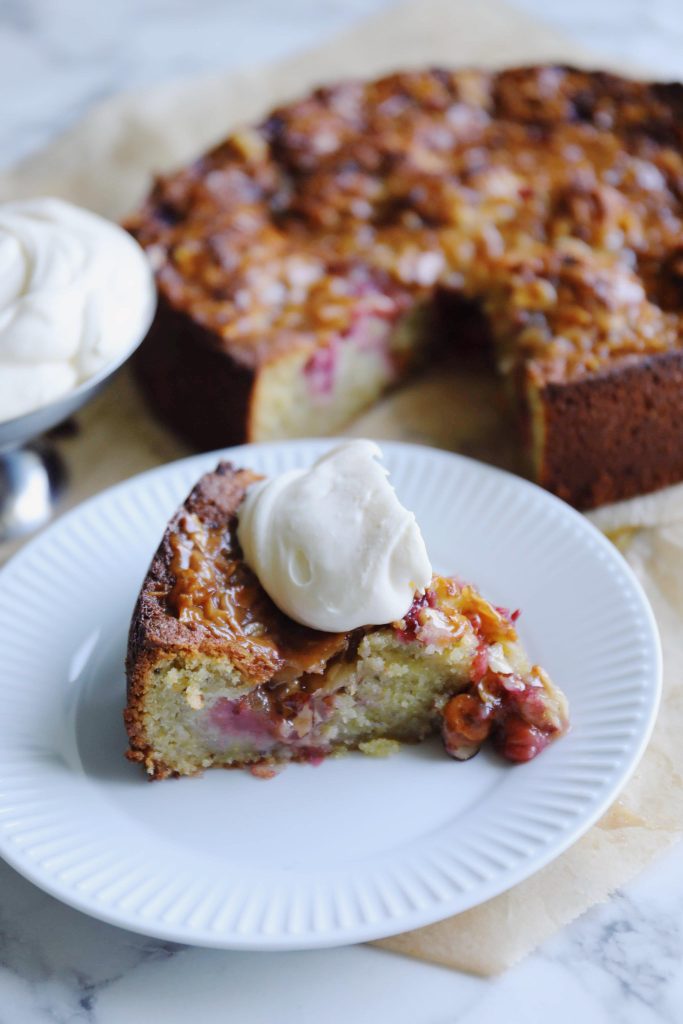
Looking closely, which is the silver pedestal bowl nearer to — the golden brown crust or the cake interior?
the golden brown crust

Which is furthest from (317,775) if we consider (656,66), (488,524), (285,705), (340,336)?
(656,66)

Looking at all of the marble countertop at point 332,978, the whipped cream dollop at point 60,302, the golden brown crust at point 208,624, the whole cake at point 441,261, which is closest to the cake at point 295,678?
the golden brown crust at point 208,624

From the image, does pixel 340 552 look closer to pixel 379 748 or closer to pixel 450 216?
pixel 379 748

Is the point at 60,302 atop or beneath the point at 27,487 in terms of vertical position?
atop

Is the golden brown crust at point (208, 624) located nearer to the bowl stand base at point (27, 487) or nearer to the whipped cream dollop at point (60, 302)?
the whipped cream dollop at point (60, 302)

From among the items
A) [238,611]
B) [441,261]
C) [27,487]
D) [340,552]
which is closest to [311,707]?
[238,611]

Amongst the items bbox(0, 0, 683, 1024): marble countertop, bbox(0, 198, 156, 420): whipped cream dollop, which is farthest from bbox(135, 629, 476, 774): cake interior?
bbox(0, 198, 156, 420): whipped cream dollop
